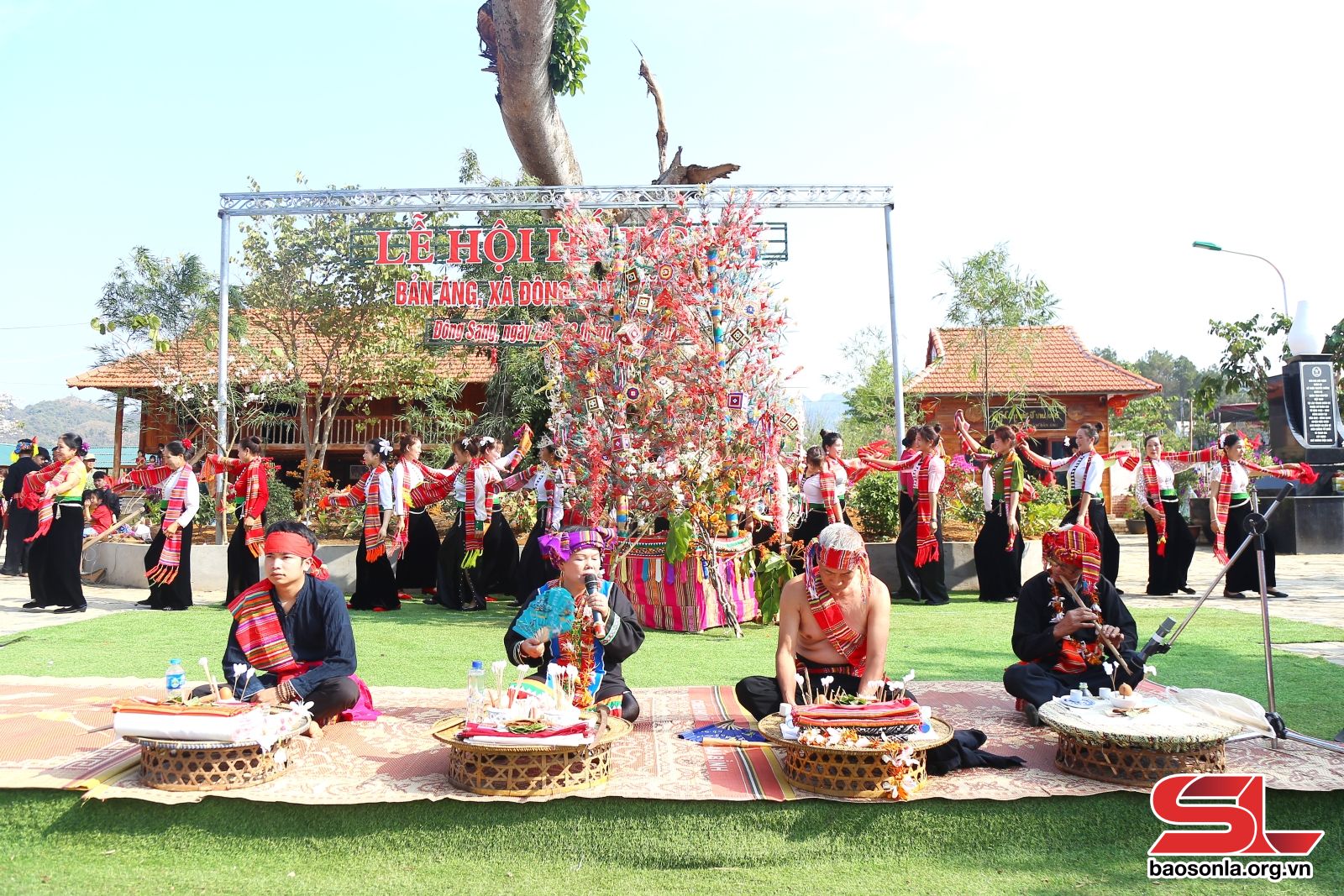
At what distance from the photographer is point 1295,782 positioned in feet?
10.5

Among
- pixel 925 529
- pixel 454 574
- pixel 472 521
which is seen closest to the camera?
pixel 472 521

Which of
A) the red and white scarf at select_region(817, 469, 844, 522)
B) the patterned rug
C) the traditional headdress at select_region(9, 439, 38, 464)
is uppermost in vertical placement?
the traditional headdress at select_region(9, 439, 38, 464)

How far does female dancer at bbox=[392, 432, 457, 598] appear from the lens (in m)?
8.60

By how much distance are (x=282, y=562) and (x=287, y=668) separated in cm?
45

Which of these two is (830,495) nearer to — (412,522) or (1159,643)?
(412,522)

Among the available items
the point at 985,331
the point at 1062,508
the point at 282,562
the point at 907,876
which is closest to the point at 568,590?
the point at 282,562

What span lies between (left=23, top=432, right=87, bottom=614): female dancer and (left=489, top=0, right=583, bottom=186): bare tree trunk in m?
6.13

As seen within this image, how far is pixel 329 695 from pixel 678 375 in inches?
149

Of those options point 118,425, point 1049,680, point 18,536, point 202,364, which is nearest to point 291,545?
point 1049,680

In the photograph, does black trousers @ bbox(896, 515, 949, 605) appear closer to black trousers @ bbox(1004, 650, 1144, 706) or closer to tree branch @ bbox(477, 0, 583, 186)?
black trousers @ bbox(1004, 650, 1144, 706)

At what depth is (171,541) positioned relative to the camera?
812cm

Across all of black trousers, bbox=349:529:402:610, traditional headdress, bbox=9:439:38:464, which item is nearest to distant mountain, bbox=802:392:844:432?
black trousers, bbox=349:529:402:610

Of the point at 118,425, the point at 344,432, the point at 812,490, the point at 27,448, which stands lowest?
the point at 812,490

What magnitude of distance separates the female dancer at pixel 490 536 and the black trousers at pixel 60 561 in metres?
3.25
